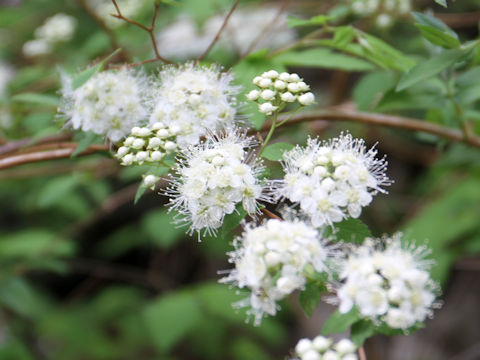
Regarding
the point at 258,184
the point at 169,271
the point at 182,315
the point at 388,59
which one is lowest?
the point at 169,271

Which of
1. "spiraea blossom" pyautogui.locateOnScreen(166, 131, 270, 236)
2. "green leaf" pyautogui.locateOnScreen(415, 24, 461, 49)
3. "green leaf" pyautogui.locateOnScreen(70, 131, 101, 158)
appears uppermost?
"green leaf" pyautogui.locateOnScreen(415, 24, 461, 49)

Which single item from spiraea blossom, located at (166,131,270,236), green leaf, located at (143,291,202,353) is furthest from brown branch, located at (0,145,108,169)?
green leaf, located at (143,291,202,353)

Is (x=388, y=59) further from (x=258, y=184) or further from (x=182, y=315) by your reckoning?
(x=182, y=315)

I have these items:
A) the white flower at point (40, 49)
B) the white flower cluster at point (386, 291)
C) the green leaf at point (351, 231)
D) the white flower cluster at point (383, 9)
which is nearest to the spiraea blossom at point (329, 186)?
the green leaf at point (351, 231)

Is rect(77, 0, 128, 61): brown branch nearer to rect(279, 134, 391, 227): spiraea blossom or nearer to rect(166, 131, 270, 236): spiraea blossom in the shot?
rect(166, 131, 270, 236): spiraea blossom

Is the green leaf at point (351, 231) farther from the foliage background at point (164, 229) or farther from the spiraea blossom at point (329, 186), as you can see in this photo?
the foliage background at point (164, 229)

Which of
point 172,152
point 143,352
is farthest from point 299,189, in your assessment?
point 143,352

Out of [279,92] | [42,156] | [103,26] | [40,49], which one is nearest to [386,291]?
[279,92]
